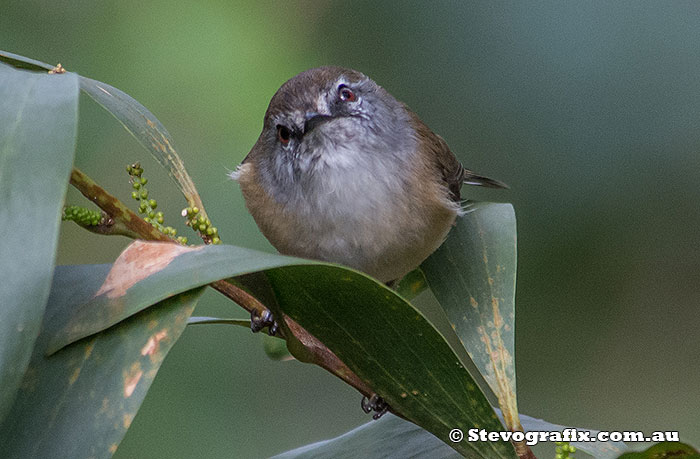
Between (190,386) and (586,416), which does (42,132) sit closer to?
(190,386)

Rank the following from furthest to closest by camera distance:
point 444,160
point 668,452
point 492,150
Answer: point 492,150 → point 444,160 → point 668,452

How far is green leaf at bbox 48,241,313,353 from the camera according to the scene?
94 cm

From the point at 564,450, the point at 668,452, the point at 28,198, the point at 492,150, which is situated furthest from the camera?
the point at 492,150

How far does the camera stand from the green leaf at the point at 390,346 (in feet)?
3.59

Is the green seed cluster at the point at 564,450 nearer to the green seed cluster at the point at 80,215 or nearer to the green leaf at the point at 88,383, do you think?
the green leaf at the point at 88,383

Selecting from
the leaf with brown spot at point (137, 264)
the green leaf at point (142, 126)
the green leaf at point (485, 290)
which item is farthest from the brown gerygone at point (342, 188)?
the leaf with brown spot at point (137, 264)

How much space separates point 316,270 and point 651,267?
10.6 ft

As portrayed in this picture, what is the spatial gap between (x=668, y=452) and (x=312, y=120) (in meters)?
1.21

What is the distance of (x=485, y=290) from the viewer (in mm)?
1598

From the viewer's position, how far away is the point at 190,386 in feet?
10.8

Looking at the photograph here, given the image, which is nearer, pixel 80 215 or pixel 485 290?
pixel 80 215

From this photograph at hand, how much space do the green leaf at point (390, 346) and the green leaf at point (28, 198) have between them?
35cm

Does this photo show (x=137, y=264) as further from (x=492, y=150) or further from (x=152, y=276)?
(x=492, y=150)

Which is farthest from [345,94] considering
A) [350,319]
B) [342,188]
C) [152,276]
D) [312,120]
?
[152,276]
